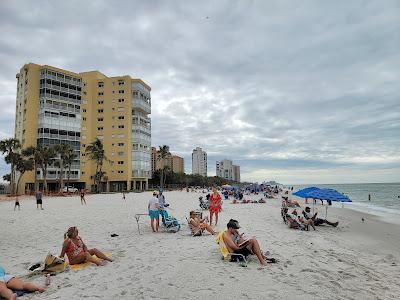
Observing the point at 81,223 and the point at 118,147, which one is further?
the point at 118,147

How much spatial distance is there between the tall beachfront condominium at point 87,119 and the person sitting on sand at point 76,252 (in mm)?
55403

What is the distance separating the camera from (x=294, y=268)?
22.1 ft

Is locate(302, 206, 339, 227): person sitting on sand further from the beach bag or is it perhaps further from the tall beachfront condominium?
the tall beachfront condominium

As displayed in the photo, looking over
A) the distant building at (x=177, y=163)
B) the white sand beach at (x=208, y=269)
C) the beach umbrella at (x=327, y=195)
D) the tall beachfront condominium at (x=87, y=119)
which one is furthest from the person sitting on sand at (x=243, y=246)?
the distant building at (x=177, y=163)

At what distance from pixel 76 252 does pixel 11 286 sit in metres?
1.97

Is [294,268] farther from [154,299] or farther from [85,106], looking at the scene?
[85,106]

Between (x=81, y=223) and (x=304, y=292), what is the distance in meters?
12.2

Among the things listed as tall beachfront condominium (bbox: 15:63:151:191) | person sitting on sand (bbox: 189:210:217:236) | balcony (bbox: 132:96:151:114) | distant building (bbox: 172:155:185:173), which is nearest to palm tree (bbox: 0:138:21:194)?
tall beachfront condominium (bbox: 15:63:151:191)

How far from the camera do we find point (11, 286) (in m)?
5.19

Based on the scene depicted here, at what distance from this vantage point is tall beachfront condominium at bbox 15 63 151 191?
57.8m

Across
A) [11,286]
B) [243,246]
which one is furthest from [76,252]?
[243,246]

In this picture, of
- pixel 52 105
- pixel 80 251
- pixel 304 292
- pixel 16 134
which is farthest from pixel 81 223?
pixel 16 134

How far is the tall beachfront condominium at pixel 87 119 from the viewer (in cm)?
5782

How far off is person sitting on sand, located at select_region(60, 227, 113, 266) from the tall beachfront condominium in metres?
55.4
